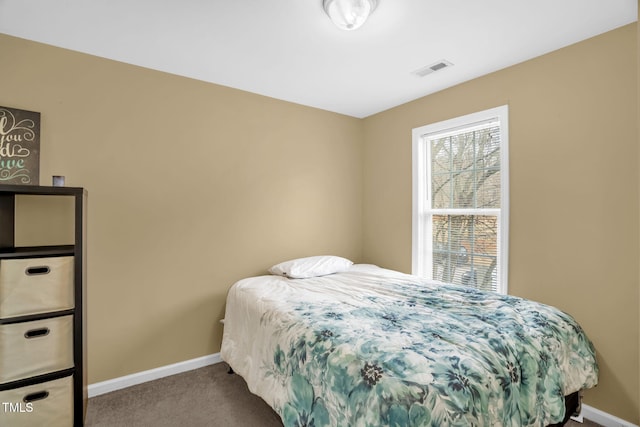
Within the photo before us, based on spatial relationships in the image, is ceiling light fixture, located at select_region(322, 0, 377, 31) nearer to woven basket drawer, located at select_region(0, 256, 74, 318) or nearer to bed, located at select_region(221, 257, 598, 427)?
bed, located at select_region(221, 257, 598, 427)

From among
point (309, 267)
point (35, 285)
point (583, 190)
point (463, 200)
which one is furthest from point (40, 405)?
point (583, 190)

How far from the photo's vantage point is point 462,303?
6.74 ft

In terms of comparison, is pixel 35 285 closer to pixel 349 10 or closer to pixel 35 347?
pixel 35 347

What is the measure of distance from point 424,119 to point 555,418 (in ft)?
8.07

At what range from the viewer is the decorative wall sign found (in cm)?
203

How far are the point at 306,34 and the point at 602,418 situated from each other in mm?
3037

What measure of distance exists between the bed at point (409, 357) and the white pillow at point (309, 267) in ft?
1.38

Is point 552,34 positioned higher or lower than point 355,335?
higher

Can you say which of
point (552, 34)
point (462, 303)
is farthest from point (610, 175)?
point (462, 303)

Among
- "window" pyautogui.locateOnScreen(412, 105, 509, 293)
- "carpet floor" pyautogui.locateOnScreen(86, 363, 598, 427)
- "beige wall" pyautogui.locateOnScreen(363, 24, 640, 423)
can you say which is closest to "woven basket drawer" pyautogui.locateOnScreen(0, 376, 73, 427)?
"carpet floor" pyautogui.locateOnScreen(86, 363, 598, 427)

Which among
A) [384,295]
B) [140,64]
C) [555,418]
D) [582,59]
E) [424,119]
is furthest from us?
[424,119]

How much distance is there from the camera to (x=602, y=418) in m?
2.03

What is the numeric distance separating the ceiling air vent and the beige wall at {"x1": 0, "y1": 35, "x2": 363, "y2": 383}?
124cm

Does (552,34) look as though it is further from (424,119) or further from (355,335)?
(355,335)
